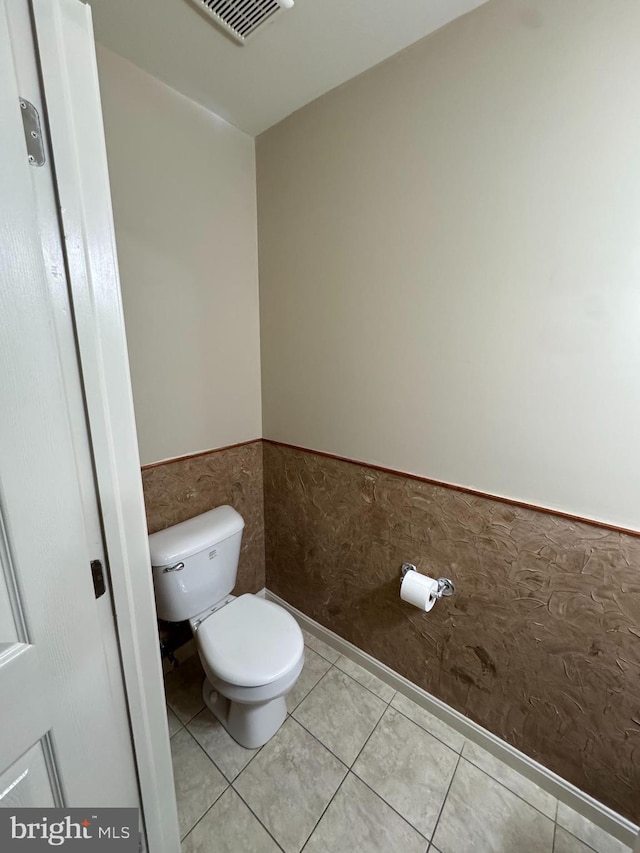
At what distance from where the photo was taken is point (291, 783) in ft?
3.84

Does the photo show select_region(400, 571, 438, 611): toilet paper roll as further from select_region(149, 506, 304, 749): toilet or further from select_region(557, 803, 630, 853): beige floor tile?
select_region(557, 803, 630, 853): beige floor tile

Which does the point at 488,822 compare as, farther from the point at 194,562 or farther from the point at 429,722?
the point at 194,562

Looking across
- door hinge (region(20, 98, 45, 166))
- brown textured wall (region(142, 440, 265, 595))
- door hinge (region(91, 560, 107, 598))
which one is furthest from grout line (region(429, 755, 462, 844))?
door hinge (region(20, 98, 45, 166))

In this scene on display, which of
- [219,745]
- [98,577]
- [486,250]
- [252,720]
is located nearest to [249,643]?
[252,720]

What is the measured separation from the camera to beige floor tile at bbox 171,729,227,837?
1.09 metres

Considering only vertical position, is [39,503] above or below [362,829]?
above

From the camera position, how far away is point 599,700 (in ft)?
3.36

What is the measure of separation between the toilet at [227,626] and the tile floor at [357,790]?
10 cm

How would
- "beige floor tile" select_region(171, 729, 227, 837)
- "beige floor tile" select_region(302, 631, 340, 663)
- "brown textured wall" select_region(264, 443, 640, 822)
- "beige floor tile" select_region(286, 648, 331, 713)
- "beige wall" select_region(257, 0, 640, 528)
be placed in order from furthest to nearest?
1. "beige floor tile" select_region(302, 631, 340, 663)
2. "beige floor tile" select_region(286, 648, 331, 713)
3. "beige floor tile" select_region(171, 729, 227, 837)
4. "brown textured wall" select_region(264, 443, 640, 822)
5. "beige wall" select_region(257, 0, 640, 528)

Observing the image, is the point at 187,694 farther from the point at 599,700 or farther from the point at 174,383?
the point at 599,700

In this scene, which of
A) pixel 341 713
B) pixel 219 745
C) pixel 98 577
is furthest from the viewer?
pixel 341 713

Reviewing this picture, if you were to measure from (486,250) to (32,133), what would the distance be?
1.10m

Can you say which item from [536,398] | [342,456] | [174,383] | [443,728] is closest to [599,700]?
[443,728]

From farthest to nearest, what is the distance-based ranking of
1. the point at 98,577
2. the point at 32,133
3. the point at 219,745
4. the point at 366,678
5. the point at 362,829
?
the point at 366,678 → the point at 219,745 → the point at 362,829 → the point at 98,577 → the point at 32,133
